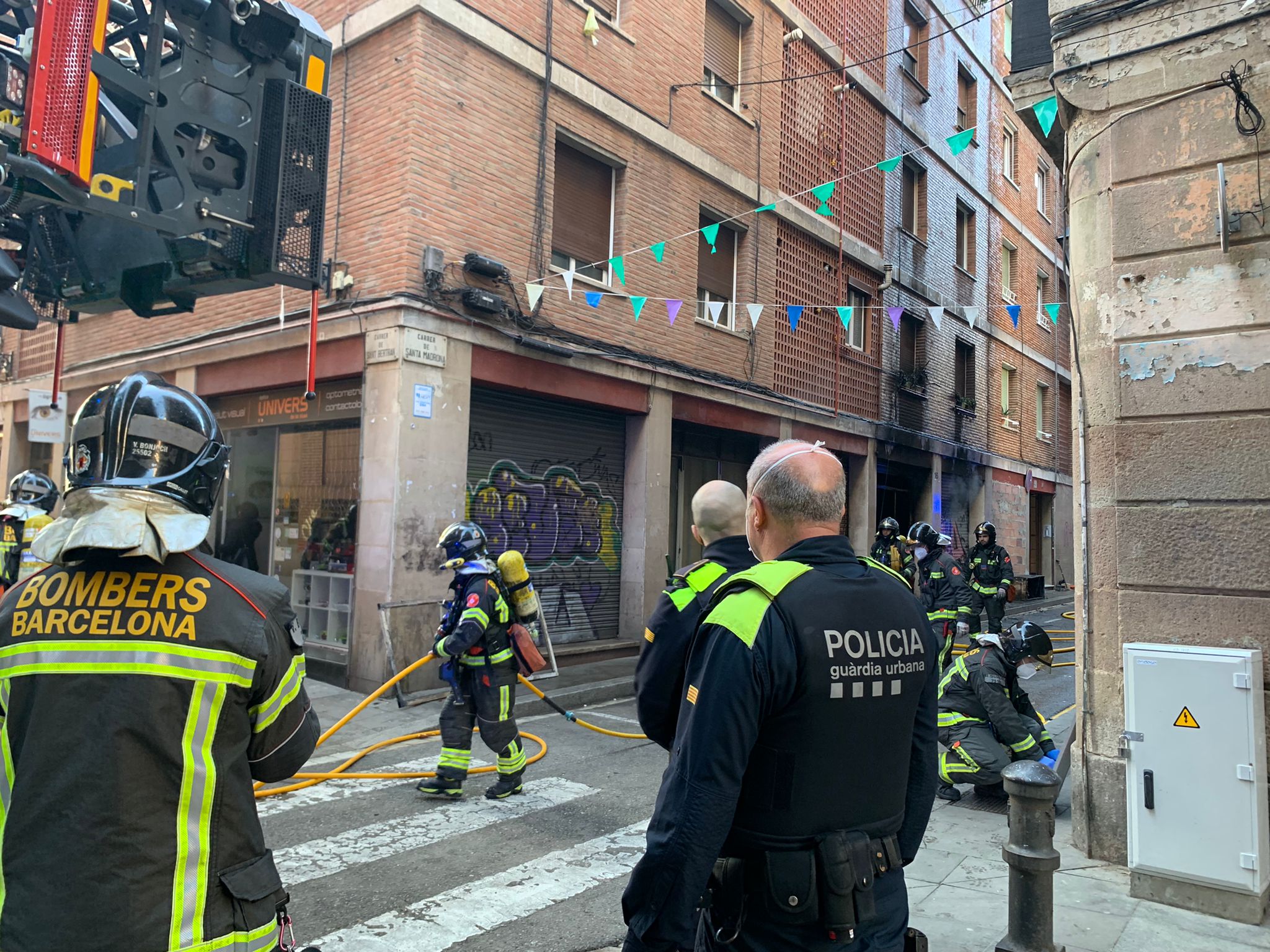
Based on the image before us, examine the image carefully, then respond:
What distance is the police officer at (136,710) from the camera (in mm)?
1776

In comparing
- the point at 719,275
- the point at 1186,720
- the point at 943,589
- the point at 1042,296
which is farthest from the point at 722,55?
the point at 1042,296

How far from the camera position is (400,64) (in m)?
9.83

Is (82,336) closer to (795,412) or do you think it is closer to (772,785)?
(795,412)

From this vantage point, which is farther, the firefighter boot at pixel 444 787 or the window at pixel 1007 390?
the window at pixel 1007 390

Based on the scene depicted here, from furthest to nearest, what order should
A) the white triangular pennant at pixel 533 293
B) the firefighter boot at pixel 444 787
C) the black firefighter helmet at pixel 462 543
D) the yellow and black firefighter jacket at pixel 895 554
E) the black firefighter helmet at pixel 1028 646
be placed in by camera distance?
the yellow and black firefighter jacket at pixel 895 554
the white triangular pennant at pixel 533 293
the black firefighter helmet at pixel 462 543
the firefighter boot at pixel 444 787
the black firefighter helmet at pixel 1028 646

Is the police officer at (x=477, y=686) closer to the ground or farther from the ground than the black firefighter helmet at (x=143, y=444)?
closer to the ground

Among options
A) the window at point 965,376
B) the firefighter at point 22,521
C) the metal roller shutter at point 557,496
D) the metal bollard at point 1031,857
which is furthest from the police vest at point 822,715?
the window at point 965,376

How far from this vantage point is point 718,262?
14219mm

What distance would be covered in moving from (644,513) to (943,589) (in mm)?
4272

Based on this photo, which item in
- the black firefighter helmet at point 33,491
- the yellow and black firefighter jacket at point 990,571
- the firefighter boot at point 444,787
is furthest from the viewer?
the yellow and black firefighter jacket at point 990,571

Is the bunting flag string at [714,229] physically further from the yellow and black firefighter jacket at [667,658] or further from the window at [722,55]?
the yellow and black firefighter jacket at [667,658]

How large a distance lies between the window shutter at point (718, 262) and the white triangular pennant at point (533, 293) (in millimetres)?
3752

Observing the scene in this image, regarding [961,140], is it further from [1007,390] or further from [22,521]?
[1007,390]

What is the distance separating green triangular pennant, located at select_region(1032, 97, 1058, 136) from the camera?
5.54m
